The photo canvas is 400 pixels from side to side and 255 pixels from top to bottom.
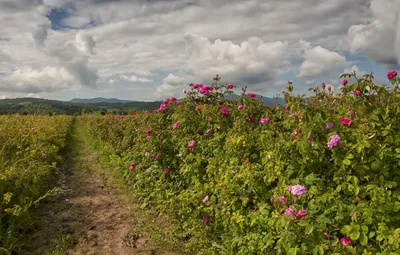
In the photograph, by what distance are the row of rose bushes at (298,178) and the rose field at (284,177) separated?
10mm

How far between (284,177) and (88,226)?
319 centimetres

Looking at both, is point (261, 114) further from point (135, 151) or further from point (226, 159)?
point (135, 151)

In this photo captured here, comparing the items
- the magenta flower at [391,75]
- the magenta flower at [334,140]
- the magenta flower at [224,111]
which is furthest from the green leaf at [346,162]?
the magenta flower at [224,111]

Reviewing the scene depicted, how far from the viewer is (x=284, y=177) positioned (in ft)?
9.42

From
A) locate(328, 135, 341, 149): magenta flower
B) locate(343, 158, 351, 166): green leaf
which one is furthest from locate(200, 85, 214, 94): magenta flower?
locate(343, 158, 351, 166): green leaf

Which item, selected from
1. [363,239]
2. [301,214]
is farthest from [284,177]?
[363,239]

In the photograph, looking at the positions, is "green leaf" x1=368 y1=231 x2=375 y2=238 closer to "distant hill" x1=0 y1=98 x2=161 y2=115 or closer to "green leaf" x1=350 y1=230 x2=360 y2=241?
"green leaf" x1=350 y1=230 x2=360 y2=241

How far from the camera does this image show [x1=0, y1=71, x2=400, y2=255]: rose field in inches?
90.4

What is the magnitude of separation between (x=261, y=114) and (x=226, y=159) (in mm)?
1049

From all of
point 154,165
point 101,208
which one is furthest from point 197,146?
point 101,208

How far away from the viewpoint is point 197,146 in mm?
4688

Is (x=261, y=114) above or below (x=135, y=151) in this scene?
above

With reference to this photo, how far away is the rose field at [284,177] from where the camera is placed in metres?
2.30

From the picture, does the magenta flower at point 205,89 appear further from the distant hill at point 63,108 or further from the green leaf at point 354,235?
the green leaf at point 354,235
